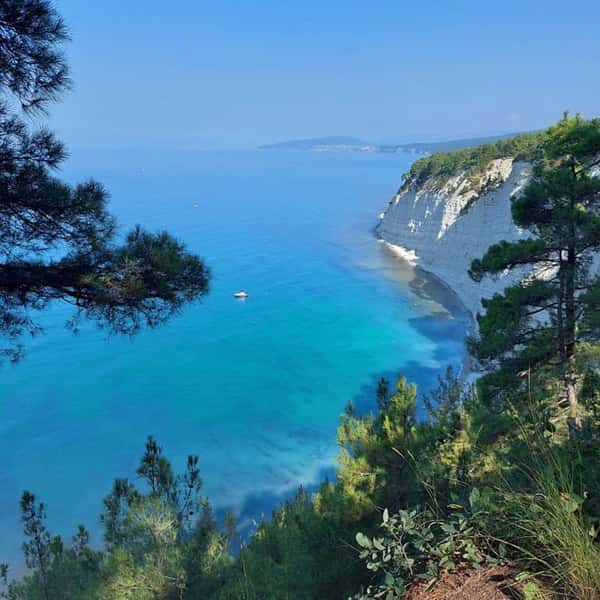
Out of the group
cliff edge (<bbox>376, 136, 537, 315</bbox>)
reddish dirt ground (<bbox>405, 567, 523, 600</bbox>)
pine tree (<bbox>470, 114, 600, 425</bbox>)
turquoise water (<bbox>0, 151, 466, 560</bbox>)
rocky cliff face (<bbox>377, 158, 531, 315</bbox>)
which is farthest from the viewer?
cliff edge (<bbox>376, 136, 537, 315</bbox>)

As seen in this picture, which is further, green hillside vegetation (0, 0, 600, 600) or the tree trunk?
the tree trunk

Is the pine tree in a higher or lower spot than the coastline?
higher

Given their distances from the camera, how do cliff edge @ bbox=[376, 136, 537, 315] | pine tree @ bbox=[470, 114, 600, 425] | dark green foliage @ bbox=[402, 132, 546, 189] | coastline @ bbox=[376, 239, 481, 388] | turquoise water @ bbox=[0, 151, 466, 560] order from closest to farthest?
pine tree @ bbox=[470, 114, 600, 425]
turquoise water @ bbox=[0, 151, 466, 560]
coastline @ bbox=[376, 239, 481, 388]
cliff edge @ bbox=[376, 136, 537, 315]
dark green foliage @ bbox=[402, 132, 546, 189]

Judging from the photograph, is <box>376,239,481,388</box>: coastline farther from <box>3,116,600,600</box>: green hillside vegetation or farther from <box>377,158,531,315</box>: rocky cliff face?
<box>3,116,600,600</box>: green hillside vegetation

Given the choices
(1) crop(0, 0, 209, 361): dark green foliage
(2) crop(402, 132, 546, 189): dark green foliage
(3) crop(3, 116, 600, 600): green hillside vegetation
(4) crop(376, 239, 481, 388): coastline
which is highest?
(2) crop(402, 132, 546, 189): dark green foliage

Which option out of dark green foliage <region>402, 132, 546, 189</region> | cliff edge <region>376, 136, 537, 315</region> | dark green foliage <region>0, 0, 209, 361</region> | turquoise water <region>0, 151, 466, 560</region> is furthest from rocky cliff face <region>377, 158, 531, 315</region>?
dark green foliage <region>0, 0, 209, 361</region>

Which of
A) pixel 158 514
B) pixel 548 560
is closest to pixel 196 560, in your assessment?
pixel 158 514

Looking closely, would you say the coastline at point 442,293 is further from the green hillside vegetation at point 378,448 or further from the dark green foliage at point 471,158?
the green hillside vegetation at point 378,448
